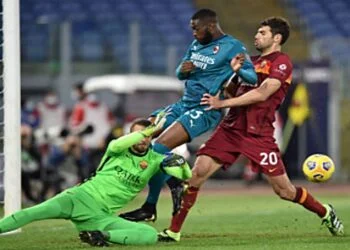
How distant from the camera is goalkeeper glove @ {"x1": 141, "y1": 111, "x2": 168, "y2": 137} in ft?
36.7

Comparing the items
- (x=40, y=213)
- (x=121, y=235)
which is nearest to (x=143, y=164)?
(x=121, y=235)

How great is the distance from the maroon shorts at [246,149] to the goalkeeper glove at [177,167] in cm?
77

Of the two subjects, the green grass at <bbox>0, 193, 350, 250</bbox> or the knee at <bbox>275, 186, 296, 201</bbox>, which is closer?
the green grass at <bbox>0, 193, 350, 250</bbox>

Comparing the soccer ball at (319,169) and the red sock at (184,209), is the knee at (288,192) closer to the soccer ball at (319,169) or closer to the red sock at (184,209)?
the soccer ball at (319,169)

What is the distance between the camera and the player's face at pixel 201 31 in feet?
40.5

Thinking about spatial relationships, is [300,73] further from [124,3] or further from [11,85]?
[11,85]

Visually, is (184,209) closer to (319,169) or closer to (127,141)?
(127,141)

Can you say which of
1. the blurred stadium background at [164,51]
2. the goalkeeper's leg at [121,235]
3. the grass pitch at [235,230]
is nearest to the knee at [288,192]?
the grass pitch at [235,230]

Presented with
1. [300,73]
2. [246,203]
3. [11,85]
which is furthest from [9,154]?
[300,73]

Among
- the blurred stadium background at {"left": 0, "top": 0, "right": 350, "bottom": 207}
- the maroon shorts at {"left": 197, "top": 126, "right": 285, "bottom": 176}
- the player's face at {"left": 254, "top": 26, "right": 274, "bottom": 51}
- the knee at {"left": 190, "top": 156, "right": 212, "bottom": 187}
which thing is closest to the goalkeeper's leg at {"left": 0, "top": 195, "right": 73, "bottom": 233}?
the knee at {"left": 190, "top": 156, "right": 212, "bottom": 187}

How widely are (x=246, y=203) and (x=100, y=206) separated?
9.18m

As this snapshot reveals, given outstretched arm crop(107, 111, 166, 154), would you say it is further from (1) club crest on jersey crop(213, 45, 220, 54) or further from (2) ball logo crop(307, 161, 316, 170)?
(2) ball logo crop(307, 161, 316, 170)

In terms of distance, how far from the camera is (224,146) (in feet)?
39.5

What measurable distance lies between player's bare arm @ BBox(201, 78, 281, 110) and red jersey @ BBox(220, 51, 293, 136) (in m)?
0.08
